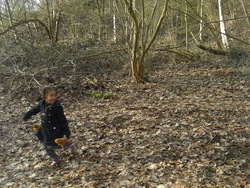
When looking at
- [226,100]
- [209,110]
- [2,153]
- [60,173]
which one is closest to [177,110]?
[209,110]

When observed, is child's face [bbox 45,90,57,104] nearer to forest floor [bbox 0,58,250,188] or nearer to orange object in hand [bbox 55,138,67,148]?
orange object in hand [bbox 55,138,67,148]

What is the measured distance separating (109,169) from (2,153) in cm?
220

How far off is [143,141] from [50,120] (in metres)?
1.80

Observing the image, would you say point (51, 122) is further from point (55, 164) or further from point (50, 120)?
point (55, 164)

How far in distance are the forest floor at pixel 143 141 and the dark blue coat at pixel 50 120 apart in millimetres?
520

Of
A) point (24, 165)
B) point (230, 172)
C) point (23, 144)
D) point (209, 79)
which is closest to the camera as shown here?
point (230, 172)

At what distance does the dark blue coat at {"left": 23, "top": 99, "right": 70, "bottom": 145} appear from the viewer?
3.96m

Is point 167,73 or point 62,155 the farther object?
point 167,73

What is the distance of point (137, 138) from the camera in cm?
508

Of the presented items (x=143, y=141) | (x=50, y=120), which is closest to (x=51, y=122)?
(x=50, y=120)

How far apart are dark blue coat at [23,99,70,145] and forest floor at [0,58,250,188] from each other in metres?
0.52

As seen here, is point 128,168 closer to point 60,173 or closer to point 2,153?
point 60,173

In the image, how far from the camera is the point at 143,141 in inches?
194

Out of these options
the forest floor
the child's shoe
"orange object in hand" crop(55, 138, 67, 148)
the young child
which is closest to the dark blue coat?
the young child
